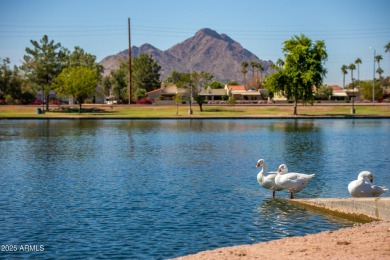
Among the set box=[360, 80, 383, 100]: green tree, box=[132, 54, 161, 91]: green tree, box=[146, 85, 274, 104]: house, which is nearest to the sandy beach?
box=[146, 85, 274, 104]: house

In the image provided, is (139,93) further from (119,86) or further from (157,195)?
(157,195)

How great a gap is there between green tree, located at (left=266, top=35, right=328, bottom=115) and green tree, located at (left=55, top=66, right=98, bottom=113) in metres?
36.6

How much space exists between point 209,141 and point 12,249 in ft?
120

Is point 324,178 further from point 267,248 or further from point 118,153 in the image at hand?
point 118,153

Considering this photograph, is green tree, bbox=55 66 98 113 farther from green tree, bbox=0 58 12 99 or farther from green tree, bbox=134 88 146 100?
green tree, bbox=134 88 146 100

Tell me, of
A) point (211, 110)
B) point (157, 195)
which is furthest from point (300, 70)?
point (157, 195)

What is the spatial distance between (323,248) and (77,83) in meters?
101

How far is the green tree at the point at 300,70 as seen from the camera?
99812 mm

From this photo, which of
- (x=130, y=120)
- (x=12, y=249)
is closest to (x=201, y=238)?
(x=12, y=249)

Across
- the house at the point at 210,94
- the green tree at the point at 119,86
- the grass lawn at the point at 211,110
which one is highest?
the green tree at the point at 119,86

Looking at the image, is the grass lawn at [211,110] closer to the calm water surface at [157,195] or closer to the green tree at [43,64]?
the green tree at [43,64]

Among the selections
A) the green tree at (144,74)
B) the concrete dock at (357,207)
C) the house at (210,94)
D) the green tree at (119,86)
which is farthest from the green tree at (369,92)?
the concrete dock at (357,207)

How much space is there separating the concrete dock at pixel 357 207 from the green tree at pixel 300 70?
8204 centimetres

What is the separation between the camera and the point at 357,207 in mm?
17203
